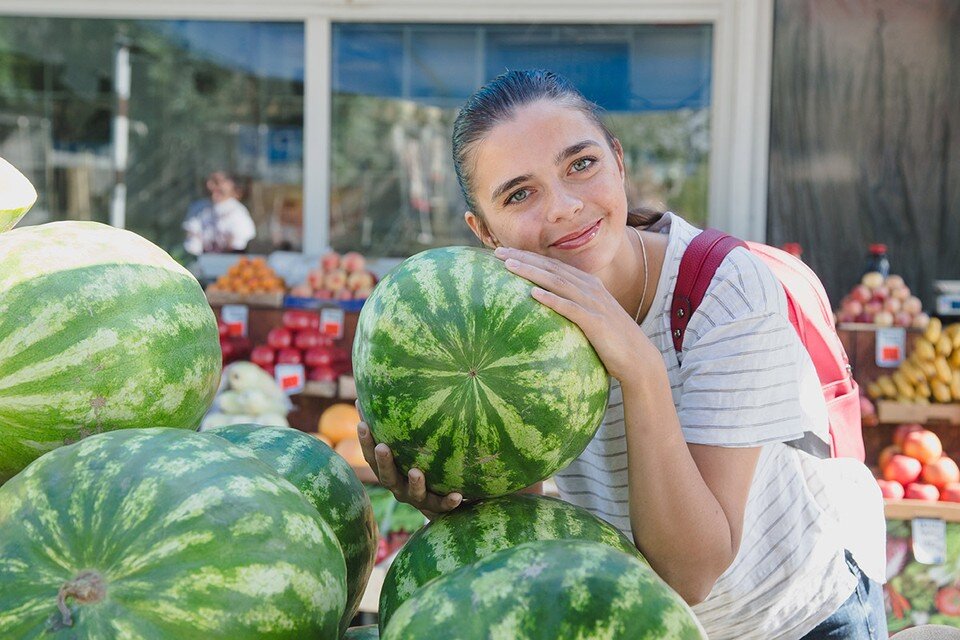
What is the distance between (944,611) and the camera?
436 centimetres

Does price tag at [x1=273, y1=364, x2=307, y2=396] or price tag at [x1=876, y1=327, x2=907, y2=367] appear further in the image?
price tag at [x1=273, y1=364, x2=307, y2=396]

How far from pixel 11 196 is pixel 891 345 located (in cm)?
461

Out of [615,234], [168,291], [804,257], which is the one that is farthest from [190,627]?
[804,257]

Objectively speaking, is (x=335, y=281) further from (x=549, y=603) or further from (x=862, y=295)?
(x=549, y=603)

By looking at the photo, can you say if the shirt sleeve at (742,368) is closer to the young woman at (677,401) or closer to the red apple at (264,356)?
the young woman at (677,401)

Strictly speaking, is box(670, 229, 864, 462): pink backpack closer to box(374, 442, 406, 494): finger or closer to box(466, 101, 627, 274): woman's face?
box(466, 101, 627, 274): woman's face

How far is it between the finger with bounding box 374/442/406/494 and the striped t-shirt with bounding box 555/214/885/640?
54 cm

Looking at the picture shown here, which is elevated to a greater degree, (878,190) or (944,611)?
(878,190)

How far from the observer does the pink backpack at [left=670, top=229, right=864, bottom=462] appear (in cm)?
169

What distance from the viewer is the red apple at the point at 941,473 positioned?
4.47 meters

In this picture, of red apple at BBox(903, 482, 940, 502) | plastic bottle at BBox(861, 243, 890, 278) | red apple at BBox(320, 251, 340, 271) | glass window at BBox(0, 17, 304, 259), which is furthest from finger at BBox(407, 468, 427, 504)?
glass window at BBox(0, 17, 304, 259)

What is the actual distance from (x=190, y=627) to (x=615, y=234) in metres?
1.13

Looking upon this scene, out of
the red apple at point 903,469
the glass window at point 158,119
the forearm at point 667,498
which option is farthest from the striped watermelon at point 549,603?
the glass window at point 158,119

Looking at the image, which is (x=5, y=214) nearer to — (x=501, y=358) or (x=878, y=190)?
(x=501, y=358)
